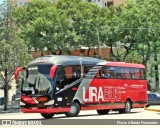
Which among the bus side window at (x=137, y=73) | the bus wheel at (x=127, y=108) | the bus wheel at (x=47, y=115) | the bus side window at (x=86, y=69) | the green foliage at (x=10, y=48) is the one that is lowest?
the bus wheel at (x=127, y=108)

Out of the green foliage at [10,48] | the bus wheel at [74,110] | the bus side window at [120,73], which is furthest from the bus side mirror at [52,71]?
the green foliage at [10,48]

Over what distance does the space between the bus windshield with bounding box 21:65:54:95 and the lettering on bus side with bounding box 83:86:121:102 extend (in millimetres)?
3105

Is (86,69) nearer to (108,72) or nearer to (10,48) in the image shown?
(108,72)

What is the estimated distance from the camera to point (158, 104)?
150ft

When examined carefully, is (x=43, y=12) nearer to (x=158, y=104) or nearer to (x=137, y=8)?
(x=137, y=8)

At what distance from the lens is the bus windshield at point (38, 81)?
25031mm

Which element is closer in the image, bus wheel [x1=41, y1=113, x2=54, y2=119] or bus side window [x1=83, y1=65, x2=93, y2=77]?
bus wheel [x1=41, y1=113, x2=54, y2=119]

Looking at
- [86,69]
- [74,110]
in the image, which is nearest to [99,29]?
[86,69]

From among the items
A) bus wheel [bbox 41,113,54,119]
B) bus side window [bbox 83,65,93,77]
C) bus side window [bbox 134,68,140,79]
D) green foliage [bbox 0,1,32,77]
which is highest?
green foliage [bbox 0,1,32,77]

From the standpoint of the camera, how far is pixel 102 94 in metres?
29.1

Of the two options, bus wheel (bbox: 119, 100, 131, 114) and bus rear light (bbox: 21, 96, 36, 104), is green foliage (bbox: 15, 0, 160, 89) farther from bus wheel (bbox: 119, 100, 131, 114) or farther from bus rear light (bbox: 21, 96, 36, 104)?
bus rear light (bbox: 21, 96, 36, 104)

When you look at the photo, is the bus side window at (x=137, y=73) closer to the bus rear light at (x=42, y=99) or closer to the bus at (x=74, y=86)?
the bus at (x=74, y=86)

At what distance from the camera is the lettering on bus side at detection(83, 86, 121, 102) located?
27750 mm

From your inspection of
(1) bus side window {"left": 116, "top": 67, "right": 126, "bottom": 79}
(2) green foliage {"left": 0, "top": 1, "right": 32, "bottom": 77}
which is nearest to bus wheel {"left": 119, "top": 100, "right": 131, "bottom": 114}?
(1) bus side window {"left": 116, "top": 67, "right": 126, "bottom": 79}
